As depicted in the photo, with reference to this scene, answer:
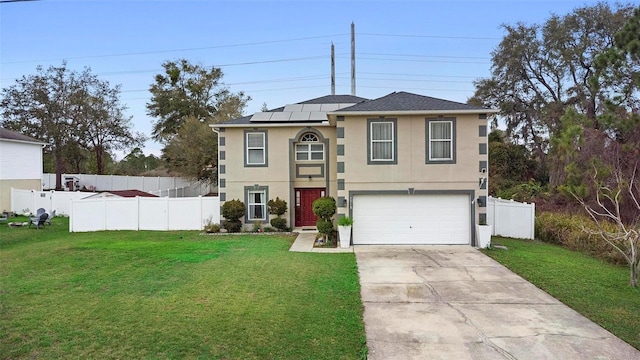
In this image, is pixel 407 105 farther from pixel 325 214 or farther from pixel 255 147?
pixel 255 147

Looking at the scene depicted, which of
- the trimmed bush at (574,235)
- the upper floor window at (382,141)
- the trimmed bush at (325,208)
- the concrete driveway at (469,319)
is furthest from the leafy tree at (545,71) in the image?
the concrete driveway at (469,319)

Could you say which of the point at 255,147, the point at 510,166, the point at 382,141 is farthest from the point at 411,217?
the point at 510,166

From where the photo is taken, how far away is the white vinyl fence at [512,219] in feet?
48.7

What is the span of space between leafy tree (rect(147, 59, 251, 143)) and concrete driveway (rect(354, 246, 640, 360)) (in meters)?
30.0

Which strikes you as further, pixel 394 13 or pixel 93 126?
pixel 93 126

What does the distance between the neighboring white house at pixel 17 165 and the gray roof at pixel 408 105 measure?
20952 mm

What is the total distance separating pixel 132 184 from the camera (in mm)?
31531

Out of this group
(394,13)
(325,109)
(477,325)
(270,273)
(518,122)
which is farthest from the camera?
(518,122)

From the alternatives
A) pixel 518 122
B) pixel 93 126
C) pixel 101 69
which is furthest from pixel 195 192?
pixel 518 122

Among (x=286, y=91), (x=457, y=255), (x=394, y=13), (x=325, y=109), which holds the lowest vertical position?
(x=457, y=255)

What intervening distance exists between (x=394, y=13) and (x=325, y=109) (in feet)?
20.8

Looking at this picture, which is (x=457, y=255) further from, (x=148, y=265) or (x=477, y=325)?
(x=148, y=265)

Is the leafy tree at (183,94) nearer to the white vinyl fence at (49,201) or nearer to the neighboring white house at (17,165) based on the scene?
the neighboring white house at (17,165)

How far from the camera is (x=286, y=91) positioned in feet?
105
